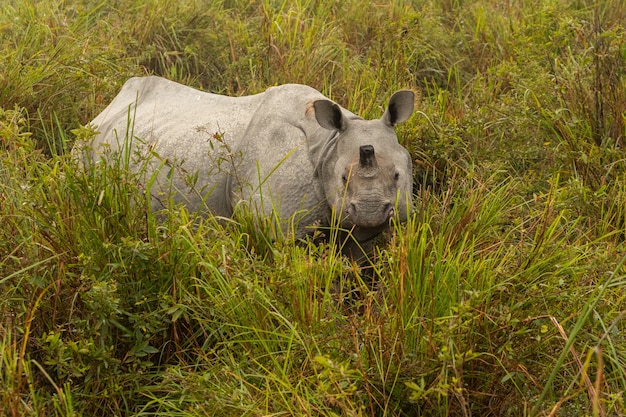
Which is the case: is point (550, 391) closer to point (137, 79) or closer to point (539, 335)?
point (539, 335)

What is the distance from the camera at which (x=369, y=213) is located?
4.69 metres

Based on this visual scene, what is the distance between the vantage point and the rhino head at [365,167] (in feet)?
15.5

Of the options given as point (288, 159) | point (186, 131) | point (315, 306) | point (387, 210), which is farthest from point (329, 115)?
point (315, 306)

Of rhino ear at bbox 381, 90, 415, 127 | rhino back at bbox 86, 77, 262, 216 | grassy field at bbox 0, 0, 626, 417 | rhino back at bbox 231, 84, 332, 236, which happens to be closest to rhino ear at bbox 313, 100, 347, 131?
rhino back at bbox 231, 84, 332, 236

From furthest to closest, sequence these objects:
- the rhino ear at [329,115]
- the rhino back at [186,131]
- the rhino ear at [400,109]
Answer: the rhino back at [186,131] < the rhino ear at [400,109] < the rhino ear at [329,115]

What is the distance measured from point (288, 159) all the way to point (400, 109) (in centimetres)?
63

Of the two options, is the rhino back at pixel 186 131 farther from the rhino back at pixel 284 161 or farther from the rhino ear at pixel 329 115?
the rhino ear at pixel 329 115

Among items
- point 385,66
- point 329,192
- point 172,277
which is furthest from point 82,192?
point 385,66

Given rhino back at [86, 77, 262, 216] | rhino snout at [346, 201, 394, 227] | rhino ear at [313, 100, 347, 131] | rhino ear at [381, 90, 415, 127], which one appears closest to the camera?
rhino snout at [346, 201, 394, 227]

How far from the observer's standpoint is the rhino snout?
4.69 m

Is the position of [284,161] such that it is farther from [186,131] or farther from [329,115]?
[186,131]

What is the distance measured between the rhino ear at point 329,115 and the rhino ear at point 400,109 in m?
0.24

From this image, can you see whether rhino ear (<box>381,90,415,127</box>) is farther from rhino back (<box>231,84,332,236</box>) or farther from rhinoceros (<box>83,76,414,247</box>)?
rhino back (<box>231,84,332,236</box>)

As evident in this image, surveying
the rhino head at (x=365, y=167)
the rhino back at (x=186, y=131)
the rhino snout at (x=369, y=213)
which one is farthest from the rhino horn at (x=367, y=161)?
the rhino back at (x=186, y=131)
